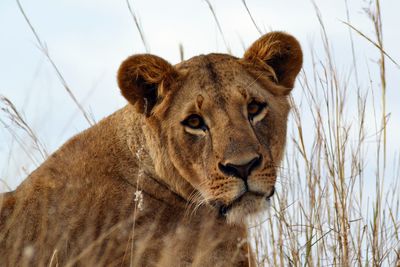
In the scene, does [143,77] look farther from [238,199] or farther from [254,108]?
[238,199]

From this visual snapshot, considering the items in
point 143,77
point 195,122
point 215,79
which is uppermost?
point 143,77

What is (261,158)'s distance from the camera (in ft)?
13.4

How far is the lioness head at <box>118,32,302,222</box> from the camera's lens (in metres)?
4.08

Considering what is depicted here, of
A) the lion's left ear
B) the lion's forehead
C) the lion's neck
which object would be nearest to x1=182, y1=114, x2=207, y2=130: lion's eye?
the lion's forehead

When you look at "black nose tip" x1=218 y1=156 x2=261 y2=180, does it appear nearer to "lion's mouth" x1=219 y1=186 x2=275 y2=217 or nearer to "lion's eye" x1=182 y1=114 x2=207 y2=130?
"lion's mouth" x1=219 y1=186 x2=275 y2=217

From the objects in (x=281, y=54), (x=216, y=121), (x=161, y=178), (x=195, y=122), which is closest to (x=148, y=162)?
(x=161, y=178)

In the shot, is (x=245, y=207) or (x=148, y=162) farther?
(x=148, y=162)

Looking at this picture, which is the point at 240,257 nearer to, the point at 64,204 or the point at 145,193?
the point at 145,193

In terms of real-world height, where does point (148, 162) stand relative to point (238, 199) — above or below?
above

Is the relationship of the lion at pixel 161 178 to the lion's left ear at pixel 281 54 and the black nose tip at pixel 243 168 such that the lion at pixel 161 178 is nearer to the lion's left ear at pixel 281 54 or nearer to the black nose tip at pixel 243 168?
the black nose tip at pixel 243 168

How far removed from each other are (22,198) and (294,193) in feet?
6.11

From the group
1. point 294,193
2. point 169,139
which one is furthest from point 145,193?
point 294,193

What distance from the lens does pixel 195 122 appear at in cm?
439

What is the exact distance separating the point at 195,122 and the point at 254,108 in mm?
346
